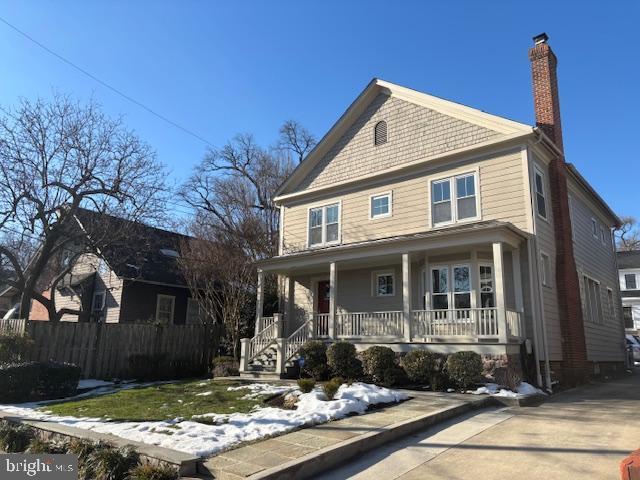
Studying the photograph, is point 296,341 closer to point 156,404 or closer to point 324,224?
point 324,224

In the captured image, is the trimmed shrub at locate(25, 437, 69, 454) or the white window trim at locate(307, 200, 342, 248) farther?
the white window trim at locate(307, 200, 342, 248)

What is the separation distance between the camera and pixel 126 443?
6.04 m

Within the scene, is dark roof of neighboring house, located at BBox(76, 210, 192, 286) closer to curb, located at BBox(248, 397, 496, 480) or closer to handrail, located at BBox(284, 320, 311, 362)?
handrail, located at BBox(284, 320, 311, 362)

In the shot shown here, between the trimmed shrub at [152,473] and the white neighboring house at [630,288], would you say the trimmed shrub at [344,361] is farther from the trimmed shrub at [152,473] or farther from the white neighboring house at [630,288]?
the white neighboring house at [630,288]

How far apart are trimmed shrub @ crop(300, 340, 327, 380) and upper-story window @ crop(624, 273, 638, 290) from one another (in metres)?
40.7

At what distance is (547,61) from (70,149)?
1616 centimetres

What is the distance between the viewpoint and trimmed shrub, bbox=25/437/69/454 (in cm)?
656

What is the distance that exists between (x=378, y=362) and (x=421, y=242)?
3.59m

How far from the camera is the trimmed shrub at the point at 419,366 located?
Answer: 11.6 m

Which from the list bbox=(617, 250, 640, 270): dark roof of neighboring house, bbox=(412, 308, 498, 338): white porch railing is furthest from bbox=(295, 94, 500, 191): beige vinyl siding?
bbox=(617, 250, 640, 270): dark roof of neighboring house

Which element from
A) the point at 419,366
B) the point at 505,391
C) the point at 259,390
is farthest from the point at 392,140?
the point at 259,390

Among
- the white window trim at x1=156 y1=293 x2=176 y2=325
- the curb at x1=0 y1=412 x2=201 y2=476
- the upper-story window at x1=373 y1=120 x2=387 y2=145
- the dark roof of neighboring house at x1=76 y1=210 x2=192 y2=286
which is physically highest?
the upper-story window at x1=373 y1=120 x2=387 y2=145

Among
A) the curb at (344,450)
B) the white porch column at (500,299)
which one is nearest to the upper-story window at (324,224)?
the white porch column at (500,299)

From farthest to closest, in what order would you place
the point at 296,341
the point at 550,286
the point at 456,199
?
the point at 296,341, the point at 456,199, the point at 550,286
